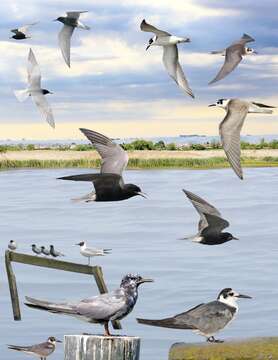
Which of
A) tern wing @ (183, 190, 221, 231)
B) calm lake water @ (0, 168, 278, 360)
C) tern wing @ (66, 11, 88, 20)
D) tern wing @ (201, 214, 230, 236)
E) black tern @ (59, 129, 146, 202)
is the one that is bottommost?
calm lake water @ (0, 168, 278, 360)

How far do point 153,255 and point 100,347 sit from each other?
109 feet

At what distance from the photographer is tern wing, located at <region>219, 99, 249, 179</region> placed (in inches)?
399

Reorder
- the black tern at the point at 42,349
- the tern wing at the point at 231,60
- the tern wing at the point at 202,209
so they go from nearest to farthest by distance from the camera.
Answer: the tern wing at the point at 231,60 < the tern wing at the point at 202,209 < the black tern at the point at 42,349

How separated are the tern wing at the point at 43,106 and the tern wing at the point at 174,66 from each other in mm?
1301

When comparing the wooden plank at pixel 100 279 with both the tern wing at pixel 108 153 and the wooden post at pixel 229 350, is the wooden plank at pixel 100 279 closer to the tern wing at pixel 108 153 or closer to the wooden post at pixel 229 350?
the wooden post at pixel 229 350

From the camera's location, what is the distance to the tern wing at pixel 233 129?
10.1m

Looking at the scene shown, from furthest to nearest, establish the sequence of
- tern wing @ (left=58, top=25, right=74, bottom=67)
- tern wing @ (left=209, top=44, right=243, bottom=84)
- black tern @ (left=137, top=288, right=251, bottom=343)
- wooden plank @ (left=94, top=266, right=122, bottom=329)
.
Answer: wooden plank @ (left=94, top=266, right=122, bottom=329) → black tern @ (left=137, top=288, right=251, bottom=343) → tern wing @ (left=58, top=25, right=74, bottom=67) → tern wing @ (left=209, top=44, right=243, bottom=84)

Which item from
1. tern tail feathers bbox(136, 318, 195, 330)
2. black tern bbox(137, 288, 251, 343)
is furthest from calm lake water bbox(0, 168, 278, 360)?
black tern bbox(137, 288, 251, 343)

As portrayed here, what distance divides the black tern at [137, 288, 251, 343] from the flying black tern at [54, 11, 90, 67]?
379cm

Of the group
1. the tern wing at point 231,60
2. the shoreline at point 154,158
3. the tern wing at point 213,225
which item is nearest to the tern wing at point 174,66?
the tern wing at point 231,60

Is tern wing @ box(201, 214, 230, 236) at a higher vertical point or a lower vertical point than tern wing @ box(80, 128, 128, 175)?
lower

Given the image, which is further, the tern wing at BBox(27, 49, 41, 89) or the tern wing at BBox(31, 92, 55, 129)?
the tern wing at BBox(27, 49, 41, 89)

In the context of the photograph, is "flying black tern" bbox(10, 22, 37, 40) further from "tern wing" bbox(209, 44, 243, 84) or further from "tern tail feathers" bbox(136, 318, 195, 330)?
"tern tail feathers" bbox(136, 318, 195, 330)

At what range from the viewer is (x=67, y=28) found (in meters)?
12.4
